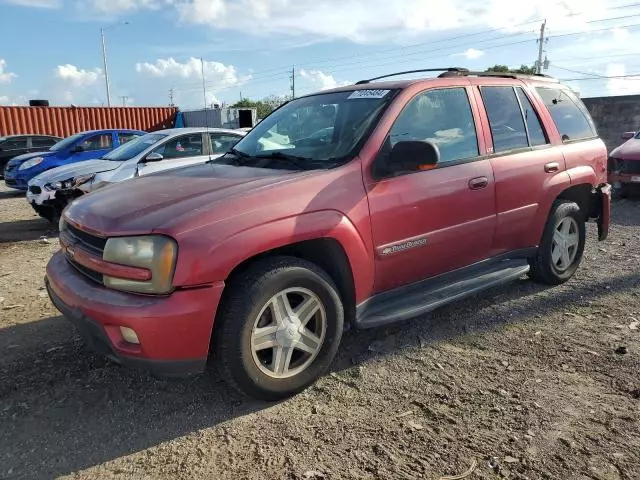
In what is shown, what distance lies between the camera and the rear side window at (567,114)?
4.83 metres

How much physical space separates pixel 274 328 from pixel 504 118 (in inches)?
104

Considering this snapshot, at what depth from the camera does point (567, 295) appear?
4.80 metres

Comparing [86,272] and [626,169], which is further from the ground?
[86,272]

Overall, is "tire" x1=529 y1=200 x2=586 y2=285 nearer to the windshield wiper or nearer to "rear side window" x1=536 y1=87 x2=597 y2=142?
"rear side window" x1=536 y1=87 x2=597 y2=142

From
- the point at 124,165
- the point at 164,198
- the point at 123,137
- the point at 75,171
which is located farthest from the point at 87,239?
the point at 123,137

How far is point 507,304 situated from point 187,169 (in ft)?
9.48

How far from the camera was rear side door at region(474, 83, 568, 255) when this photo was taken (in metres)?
4.14

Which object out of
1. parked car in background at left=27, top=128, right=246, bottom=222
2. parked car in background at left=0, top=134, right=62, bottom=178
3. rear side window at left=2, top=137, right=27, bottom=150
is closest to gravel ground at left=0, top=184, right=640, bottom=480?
parked car in background at left=27, top=128, right=246, bottom=222

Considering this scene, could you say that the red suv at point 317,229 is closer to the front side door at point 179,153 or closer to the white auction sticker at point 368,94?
the white auction sticker at point 368,94

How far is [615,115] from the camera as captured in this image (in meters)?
15.2

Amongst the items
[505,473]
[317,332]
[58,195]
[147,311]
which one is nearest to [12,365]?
[147,311]

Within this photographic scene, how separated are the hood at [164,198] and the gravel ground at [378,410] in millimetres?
1079

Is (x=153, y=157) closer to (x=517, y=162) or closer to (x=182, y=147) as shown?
(x=182, y=147)

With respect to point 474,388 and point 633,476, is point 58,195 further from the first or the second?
point 633,476
